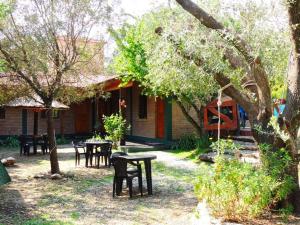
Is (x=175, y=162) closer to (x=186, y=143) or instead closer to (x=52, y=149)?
(x=186, y=143)

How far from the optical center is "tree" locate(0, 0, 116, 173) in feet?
29.5

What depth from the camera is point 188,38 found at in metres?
6.24

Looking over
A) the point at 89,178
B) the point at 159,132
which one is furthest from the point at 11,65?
the point at 159,132

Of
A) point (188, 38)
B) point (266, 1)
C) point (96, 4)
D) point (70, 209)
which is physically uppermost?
point (96, 4)

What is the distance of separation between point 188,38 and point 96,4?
410cm

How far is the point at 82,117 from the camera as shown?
75.7 ft

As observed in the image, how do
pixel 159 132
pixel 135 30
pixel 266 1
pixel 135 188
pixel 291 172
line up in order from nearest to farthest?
pixel 291 172 < pixel 266 1 < pixel 135 188 < pixel 135 30 < pixel 159 132

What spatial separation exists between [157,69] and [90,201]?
3018mm

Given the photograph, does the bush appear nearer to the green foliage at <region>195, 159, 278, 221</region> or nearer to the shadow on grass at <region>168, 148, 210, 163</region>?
the green foliage at <region>195, 159, 278, 221</region>

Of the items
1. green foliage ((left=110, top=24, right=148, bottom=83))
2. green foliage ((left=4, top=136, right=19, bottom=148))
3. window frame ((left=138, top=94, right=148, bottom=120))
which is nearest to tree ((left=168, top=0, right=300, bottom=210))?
green foliage ((left=110, top=24, right=148, bottom=83))

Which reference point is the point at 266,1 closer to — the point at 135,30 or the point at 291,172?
the point at 291,172

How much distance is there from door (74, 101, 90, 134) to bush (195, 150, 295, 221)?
18461 mm

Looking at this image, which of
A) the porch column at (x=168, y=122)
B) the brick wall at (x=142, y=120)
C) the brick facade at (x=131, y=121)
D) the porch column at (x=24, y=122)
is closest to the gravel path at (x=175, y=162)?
the porch column at (x=168, y=122)

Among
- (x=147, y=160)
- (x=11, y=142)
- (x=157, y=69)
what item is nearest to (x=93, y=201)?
(x=147, y=160)
